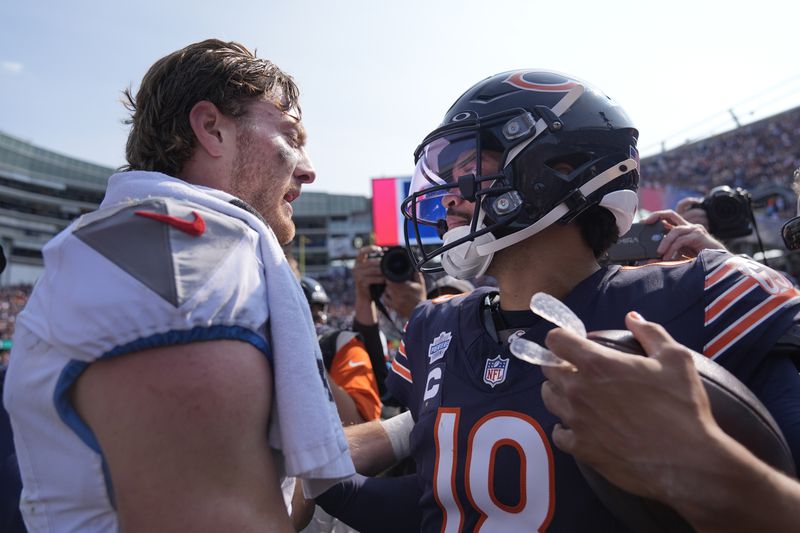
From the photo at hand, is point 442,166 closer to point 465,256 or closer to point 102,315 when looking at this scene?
point 465,256

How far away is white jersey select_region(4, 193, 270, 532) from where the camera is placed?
946mm

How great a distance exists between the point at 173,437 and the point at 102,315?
233 mm

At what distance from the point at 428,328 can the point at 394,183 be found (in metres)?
4.71

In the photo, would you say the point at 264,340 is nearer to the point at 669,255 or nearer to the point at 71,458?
the point at 71,458

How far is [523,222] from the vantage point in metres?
1.77

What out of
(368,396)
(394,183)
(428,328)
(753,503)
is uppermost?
(394,183)

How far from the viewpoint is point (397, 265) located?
358 centimetres

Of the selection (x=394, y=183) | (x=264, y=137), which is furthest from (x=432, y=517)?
(x=394, y=183)

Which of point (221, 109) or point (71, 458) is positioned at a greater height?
point (221, 109)

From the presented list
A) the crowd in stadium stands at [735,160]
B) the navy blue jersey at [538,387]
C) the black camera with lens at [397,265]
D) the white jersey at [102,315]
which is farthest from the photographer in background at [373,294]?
the crowd in stadium stands at [735,160]

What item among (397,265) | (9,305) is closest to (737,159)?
(397,265)

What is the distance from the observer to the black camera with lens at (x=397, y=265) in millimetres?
3533

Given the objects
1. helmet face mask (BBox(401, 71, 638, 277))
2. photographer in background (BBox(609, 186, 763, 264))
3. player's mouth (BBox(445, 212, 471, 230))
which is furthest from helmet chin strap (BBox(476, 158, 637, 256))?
photographer in background (BBox(609, 186, 763, 264))

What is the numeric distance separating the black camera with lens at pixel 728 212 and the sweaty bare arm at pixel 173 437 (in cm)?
285
